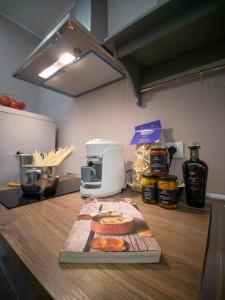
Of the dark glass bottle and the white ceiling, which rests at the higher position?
the white ceiling

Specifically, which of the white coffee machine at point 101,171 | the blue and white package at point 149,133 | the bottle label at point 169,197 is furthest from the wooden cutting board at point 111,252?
the blue and white package at point 149,133

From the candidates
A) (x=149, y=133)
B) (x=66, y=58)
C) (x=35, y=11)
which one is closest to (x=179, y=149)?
(x=149, y=133)

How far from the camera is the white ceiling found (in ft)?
4.28

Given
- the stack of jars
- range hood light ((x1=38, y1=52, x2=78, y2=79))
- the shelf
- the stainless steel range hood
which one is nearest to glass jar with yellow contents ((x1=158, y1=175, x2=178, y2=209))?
the stack of jars

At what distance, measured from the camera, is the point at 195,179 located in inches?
21.5

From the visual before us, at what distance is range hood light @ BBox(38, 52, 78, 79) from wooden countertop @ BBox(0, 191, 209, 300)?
0.75 metres

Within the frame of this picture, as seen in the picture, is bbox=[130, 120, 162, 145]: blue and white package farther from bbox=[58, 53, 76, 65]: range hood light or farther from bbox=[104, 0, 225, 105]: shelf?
bbox=[58, 53, 76, 65]: range hood light

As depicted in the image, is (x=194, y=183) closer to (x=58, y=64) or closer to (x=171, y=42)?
(x=171, y=42)

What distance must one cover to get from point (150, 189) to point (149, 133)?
270 millimetres

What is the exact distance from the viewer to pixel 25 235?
360 mm

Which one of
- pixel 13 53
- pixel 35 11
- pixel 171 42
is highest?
pixel 35 11

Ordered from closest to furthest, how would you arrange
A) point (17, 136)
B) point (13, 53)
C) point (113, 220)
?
point (113, 220) < point (17, 136) < point (13, 53)

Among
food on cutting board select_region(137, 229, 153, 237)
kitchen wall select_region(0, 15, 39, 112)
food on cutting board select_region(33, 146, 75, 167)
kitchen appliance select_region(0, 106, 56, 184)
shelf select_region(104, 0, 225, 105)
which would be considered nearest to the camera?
food on cutting board select_region(137, 229, 153, 237)

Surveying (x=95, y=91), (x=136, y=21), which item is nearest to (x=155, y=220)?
(x=136, y=21)
